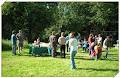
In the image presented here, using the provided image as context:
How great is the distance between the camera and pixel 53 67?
539 inches

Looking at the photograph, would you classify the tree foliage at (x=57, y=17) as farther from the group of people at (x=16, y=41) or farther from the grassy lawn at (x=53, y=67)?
the grassy lawn at (x=53, y=67)

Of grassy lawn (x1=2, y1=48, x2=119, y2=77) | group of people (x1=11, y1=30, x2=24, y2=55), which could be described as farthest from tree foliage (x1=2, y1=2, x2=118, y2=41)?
grassy lawn (x1=2, y1=48, x2=119, y2=77)

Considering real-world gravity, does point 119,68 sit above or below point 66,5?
below

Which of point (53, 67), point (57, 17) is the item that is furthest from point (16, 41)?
point (57, 17)

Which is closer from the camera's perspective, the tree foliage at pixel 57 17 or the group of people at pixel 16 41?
the group of people at pixel 16 41

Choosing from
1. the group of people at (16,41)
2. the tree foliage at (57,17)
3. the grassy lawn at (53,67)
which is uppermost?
the tree foliage at (57,17)

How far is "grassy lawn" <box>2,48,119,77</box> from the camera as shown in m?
12.6

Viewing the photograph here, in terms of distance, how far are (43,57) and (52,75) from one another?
4.34 m

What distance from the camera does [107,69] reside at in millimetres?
13336

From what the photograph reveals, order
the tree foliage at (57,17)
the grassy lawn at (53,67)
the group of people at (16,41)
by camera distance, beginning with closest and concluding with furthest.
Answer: the grassy lawn at (53,67), the group of people at (16,41), the tree foliage at (57,17)

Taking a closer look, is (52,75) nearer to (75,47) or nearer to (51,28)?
(75,47)

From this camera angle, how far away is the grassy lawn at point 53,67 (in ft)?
41.2

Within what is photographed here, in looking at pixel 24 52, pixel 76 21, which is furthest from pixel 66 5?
pixel 24 52

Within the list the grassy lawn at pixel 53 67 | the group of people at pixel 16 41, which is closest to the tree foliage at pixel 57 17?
the group of people at pixel 16 41
